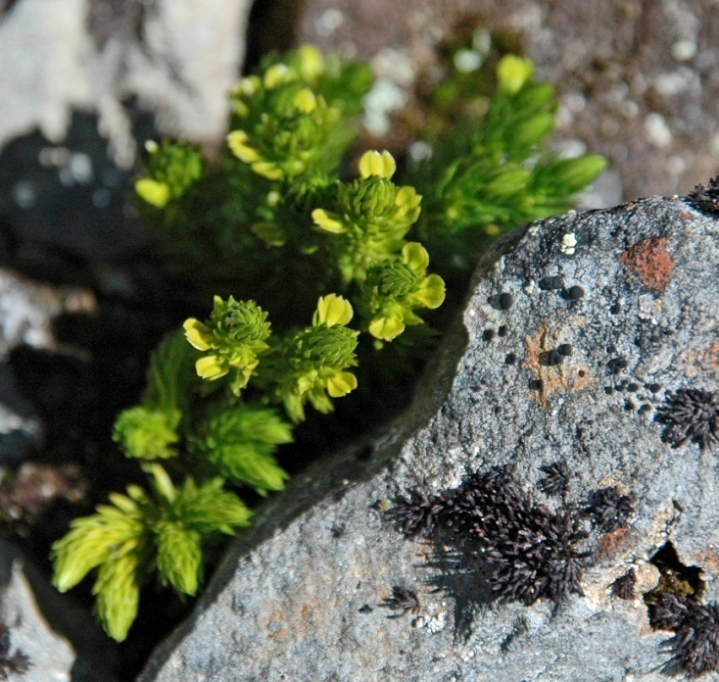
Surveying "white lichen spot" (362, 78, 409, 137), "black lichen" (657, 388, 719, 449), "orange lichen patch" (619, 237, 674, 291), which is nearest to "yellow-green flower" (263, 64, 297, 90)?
"white lichen spot" (362, 78, 409, 137)

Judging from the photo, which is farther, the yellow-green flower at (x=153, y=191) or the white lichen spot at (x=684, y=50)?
the white lichen spot at (x=684, y=50)

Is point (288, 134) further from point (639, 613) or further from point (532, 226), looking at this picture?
point (639, 613)

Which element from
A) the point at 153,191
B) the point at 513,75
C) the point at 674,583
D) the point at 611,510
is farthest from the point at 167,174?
the point at 674,583

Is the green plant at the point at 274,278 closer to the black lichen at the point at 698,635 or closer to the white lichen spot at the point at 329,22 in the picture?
the white lichen spot at the point at 329,22

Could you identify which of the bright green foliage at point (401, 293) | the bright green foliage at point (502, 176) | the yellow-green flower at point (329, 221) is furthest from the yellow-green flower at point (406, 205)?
the bright green foliage at point (502, 176)

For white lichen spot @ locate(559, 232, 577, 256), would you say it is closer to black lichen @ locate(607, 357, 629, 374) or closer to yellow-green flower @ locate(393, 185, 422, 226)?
black lichen @ locate(607, 357, 629, 374)

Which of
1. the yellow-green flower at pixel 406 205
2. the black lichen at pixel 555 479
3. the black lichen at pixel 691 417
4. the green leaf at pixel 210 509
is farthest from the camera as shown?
the green leaf at pixel 210 509
